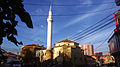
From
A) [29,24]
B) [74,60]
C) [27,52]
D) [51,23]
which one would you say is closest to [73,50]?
[74,60]

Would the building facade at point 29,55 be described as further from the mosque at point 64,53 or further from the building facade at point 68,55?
the building facade at point 68,55

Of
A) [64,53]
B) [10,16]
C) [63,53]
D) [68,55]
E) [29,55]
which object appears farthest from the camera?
[29,55]

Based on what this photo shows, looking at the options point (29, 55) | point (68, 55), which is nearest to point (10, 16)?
point (68, 55)

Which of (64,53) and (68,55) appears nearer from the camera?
(68,55)

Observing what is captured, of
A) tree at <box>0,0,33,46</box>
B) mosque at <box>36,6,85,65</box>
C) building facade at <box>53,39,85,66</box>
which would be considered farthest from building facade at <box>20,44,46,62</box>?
tree at <box>0,0,33,46</box>

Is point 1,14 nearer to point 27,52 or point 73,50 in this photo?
point 73,50

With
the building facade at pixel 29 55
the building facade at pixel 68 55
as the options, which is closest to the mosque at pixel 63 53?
the building facade at pixel 68 55

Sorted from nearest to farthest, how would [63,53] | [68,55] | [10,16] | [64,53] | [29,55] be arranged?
[10,16] < [68,55] < [64,53] < [63,53] < [29,55]

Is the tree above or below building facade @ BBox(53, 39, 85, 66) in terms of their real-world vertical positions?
above

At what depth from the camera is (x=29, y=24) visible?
354 centimetres

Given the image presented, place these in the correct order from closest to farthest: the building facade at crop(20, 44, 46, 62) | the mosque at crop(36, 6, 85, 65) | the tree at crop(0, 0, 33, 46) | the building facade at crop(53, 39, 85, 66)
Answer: the tree at crop(0, 0, 33, 46)
the building facade at crop(53, 39, 85, 66)
the mosque at crop(36, 6, 85, 65)
the building facade at crop(20, 44, 46, 62)

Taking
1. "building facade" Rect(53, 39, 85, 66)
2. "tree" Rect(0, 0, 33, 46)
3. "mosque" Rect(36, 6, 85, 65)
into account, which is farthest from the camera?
"mosque" Rect(36, 6, 85, 65)

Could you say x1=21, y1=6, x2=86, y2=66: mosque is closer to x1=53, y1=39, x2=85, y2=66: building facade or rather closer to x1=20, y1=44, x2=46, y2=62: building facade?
x1=53, y1=39, x2=85, y2=66: building facade

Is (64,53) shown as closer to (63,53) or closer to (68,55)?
(63,53)
